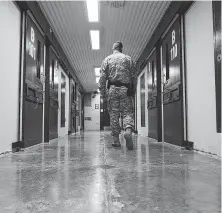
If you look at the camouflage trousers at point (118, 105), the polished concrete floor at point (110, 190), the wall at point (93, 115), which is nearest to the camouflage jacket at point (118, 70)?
the camouflage trousers at point (118, 105)

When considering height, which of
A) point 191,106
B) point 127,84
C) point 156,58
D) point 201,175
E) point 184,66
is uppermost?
point 156,58

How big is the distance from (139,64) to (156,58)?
228 cm

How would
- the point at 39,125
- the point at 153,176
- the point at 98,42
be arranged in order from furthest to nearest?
1. the point at 98,42
2. the point at 39,125
3. the point at 153,176

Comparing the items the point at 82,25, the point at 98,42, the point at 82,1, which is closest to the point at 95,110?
the point at 98,42

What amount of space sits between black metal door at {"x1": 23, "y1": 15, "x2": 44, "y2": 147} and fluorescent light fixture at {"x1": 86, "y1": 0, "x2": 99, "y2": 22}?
1.06 m

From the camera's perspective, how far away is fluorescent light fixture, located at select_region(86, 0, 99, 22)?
400 centimetres

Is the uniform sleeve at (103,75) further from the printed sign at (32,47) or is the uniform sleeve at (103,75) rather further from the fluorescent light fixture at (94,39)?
the fluorescent light fixture at (94,39)

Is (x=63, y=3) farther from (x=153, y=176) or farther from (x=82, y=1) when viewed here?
(x=153, y=176)

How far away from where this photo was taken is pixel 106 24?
16.2 feet

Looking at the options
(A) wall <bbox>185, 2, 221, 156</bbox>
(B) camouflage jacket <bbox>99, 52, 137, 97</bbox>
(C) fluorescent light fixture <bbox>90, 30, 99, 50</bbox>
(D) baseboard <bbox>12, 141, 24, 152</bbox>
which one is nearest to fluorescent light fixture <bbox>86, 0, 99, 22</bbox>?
(C) fluorescent light fixture <bbox>90, 30, 99, 50</bbox>

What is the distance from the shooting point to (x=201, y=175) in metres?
1.51

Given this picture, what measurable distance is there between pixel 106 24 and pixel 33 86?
219 cm

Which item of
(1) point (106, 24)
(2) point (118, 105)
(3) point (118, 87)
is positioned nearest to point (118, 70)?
(3) point (118, 87)

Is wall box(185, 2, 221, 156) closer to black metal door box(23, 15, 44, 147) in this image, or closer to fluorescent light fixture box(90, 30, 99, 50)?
fluorescent light fixture box(90, 30, 99, 50)
